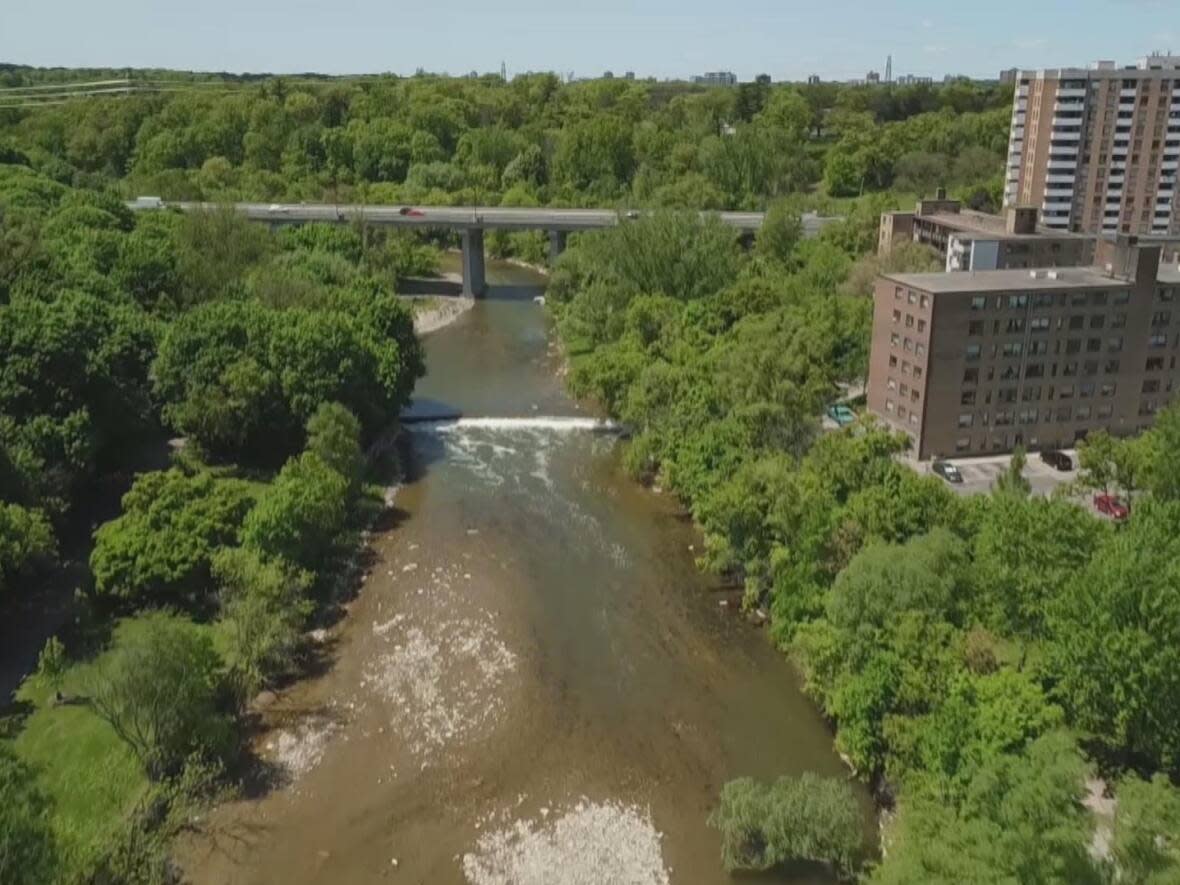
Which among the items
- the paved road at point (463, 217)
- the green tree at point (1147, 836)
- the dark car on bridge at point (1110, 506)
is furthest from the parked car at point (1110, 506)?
the paved road at point (463, 217)

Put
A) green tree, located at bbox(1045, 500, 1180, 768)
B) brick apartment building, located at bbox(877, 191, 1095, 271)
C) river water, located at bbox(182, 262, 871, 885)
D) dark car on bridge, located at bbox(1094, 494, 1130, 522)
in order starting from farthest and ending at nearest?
brick apartment building, located at bbox(877, 191, 1095, 271)
dark car on bridge, located at bbox(1094, 494, 1130, 522)
river water, located at bbox(182, 262, 871, 885)
green tree, located at bbox(1045, 500, 1180, 768)

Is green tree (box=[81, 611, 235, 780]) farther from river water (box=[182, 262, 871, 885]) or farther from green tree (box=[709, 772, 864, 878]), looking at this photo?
green tree (box=[709, 772, 864, 878])

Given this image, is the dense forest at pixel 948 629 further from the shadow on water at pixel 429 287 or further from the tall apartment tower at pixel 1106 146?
the tall apartment tower at pixel 1106 146

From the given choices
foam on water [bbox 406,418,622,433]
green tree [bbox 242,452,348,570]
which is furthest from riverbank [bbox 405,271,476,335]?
green tree [bbox 242,452,348,570]

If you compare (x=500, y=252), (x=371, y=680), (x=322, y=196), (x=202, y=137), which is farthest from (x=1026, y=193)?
(x=202, y=137)

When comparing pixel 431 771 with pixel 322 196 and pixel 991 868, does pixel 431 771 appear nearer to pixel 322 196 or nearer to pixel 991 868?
pixel 991 868
